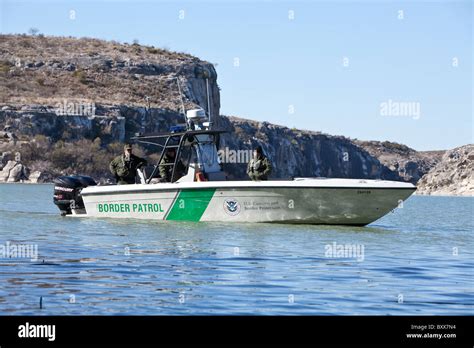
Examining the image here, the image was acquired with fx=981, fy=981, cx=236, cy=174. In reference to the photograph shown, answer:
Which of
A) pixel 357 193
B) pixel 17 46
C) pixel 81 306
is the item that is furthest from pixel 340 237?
pixel 17 46

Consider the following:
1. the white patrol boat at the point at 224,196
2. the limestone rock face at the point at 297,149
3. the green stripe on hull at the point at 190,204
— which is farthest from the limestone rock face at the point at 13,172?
the green stripe on hull at the point at 190,204

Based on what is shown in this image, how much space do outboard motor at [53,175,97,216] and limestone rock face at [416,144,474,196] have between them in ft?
326

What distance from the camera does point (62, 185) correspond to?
2642cm

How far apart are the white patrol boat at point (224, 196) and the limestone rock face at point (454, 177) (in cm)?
9999

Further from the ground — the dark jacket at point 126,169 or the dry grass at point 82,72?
the dry grass at point 82,72

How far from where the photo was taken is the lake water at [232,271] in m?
11.8

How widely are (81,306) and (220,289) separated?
7.15ft

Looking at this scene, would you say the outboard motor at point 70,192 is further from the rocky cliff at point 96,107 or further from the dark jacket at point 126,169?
the rocky cliff at point 96,107

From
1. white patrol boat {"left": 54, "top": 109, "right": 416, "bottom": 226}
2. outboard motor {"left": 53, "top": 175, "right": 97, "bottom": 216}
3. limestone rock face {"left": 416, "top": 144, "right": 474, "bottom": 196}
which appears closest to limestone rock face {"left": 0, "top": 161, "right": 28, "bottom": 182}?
limestone rock face {"left": 416, "top": 144, "right": 474, "bottom": 196}

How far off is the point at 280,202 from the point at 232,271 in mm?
8361

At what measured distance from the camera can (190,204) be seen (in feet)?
77.9

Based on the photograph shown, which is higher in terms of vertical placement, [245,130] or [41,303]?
[245,130]
